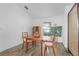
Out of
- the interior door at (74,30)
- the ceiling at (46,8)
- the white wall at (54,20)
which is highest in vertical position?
the ceiling at (46,8)

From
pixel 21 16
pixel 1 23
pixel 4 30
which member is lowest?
pixel 4 30

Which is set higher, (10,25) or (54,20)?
(54,20)

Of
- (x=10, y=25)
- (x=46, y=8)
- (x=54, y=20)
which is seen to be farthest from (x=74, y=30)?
(x=54, y=20)

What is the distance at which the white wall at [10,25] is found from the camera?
13.7ft

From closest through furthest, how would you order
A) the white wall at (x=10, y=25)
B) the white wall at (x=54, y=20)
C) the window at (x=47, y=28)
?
the white wall at (x=10, y=25) < the white wall at (x=54, y=20) < the window at (x=47, y=28)

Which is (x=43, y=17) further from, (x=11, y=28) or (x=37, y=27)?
(x=11, y=28)

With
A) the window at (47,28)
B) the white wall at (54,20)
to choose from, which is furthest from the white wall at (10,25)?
the window at (47,28)

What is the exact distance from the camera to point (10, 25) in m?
4.80

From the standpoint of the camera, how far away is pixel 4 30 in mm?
4312

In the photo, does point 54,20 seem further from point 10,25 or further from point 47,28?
point 10,25

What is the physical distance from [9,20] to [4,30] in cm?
60

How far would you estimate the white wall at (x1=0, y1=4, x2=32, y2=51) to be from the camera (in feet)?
13.7

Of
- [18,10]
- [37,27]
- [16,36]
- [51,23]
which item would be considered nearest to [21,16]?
[18,10]

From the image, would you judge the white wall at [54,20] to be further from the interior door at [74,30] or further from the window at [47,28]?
the interior door at [74,30]
